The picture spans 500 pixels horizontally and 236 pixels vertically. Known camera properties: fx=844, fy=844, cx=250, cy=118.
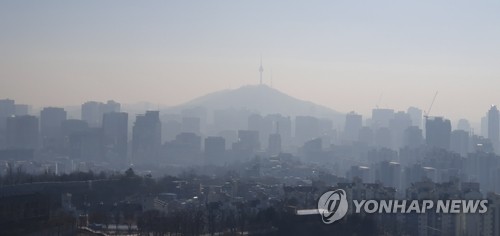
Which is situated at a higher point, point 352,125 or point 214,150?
point 352,125

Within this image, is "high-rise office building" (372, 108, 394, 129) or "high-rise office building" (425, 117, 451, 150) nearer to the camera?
"high-rise office building" (425, 117, 451, 150)

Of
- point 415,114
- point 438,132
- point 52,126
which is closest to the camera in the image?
point 438,132

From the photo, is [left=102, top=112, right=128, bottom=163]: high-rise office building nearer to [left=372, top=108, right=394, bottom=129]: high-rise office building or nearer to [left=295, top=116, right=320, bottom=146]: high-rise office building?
[left=295, top=116, right=320, bottom=146]: high-rise office building

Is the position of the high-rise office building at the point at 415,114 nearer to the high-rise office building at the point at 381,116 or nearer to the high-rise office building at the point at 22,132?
the high-rise office building at the point at 381,116

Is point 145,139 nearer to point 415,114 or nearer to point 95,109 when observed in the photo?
point 95,109

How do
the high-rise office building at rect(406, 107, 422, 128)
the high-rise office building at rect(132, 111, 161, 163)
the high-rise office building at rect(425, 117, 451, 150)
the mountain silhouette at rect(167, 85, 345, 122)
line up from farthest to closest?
the mountain silhouette at rect(167, 85, 345, 122) → the high-rise office building at rect(406, 107, 422, 128) → the high-rise office building at rect(132, 111, 161, 163) → the high-rise office building at rect(425, 117, 451, 150)

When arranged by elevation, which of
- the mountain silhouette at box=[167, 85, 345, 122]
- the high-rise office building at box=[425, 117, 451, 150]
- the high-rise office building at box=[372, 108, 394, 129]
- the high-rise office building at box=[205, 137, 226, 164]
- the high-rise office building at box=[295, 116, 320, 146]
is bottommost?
the high-rise office building at box=[205, 137, 226, 164]

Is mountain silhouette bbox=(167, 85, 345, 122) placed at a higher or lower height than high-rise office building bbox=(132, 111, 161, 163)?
higher

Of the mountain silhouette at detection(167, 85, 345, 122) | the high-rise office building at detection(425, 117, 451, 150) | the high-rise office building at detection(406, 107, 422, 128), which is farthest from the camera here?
the mountain silhouette at detection(167, 85, 345, 122)

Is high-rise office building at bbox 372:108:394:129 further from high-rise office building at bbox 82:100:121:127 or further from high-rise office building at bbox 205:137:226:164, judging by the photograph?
high-rise office building at bbox 82:100:121:127

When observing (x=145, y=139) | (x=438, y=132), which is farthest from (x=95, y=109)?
(x=438, y=132)

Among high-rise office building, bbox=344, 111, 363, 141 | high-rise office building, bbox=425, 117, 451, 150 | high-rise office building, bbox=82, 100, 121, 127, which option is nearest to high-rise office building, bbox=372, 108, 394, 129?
high-rise office building, bbox=344, 111, 363, 141
